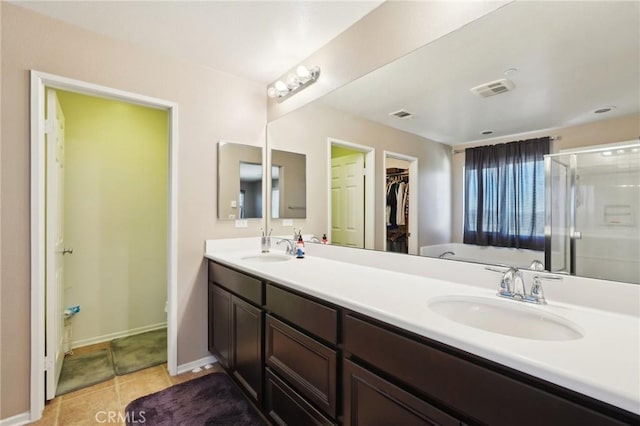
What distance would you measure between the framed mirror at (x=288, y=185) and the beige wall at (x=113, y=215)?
1299 millimetres

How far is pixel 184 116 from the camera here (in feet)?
7.30

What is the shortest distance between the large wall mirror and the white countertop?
0.69 feet

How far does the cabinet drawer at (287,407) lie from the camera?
124 cm

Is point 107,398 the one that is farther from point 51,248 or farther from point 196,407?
point 51,248

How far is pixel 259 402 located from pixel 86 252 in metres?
2.15

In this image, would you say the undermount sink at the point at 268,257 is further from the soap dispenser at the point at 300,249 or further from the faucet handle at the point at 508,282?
the faucet handle at the point at 508,282

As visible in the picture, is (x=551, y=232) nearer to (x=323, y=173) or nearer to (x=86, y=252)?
(x=323, y=173)

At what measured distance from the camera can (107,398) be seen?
73.9 inches

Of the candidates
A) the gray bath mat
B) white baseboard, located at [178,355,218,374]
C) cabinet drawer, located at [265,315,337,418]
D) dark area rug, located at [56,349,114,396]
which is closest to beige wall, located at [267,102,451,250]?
cabinet drawer, located at [265,315,337,418]

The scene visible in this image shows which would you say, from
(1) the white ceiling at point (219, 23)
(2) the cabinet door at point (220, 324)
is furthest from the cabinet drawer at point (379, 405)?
(1) the white ceiling at point (219, 23)

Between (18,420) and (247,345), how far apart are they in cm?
134

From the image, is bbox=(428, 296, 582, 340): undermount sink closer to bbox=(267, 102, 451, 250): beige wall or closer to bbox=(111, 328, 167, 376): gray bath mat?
bbox=(267, 102, 451, 250): beige wall

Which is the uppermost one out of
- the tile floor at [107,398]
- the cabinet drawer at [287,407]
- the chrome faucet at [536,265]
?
the chrome faucet at [536,265]

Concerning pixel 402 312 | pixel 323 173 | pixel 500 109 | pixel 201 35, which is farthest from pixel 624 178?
pixel 201 35
